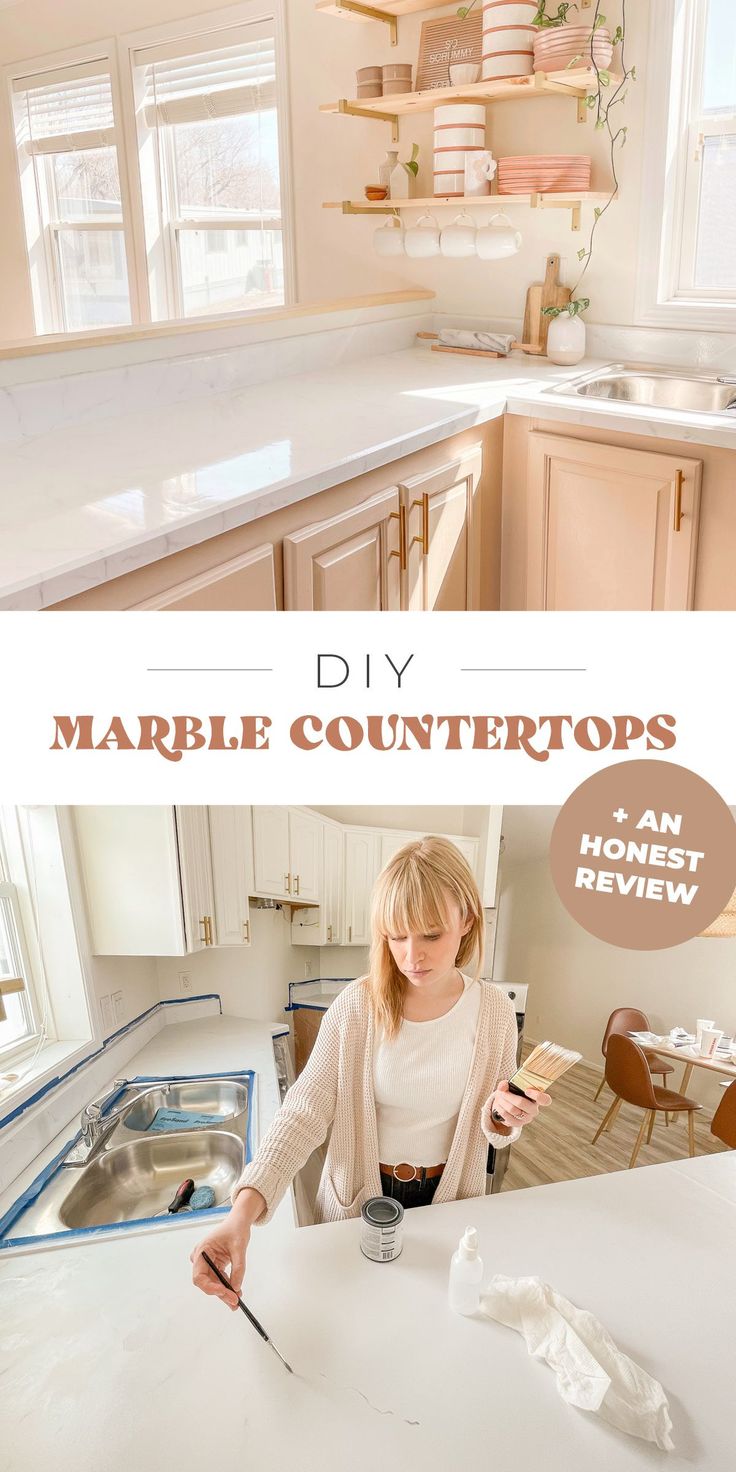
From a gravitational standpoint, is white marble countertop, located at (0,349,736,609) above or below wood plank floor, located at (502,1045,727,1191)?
above

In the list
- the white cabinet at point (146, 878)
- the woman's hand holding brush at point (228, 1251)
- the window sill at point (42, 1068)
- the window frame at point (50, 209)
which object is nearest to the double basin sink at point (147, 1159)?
the window sill at point (42, 1068)

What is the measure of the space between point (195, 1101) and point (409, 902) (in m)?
0.61

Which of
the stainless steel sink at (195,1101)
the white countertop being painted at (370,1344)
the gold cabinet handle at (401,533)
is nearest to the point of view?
the white countertop being painted at (370,1344)

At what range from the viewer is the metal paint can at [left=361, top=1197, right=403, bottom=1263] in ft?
3.39

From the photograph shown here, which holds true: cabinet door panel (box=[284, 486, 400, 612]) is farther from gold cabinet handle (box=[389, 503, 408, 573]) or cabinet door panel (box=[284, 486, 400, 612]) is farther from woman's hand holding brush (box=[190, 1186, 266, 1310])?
woman's hand holding brush (box=[190, 1186, 266, 1310])

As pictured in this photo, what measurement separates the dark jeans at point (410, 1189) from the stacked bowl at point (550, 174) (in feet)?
7.36

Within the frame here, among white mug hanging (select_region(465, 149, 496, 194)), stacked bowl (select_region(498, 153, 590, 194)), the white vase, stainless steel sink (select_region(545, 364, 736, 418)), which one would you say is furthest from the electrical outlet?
white mug hanging (select_region(465, 149, 496, 194))

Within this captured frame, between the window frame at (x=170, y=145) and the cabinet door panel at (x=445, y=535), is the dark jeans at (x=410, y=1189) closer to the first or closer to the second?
the cabinet door panel at (x=445, y=535)

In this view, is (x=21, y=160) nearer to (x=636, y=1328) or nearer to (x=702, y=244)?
(x=702, y=244)

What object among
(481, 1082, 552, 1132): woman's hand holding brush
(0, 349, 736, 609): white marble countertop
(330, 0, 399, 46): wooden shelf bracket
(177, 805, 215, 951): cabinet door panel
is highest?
(330, 0, 399, 46): wooden shelf bracket

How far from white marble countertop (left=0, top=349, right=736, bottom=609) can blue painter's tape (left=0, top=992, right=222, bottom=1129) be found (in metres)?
0.63

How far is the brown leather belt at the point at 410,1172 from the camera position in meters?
1.27

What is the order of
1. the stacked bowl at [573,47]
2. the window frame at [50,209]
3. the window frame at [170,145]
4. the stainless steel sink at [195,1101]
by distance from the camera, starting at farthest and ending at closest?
the window frame at [50,209] < the window frame at [170,145] < the stacked bowl at [573,47] < the stainless steel sink at [195,1101]

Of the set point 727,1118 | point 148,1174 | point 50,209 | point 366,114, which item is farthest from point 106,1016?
point 50,209
